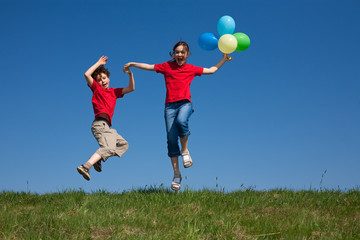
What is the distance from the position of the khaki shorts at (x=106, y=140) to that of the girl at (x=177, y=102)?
3.50ft

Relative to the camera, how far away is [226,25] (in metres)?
7.81

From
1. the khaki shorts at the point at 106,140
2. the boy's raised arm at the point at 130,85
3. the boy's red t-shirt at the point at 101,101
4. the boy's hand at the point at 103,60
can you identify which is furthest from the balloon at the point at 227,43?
the khaki shorts at the point at 106,140

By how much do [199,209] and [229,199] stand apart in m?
0.81

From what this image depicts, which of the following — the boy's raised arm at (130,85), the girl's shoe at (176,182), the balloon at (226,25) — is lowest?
the girl's shoe at (176,182)

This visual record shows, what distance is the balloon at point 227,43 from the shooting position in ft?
24.3

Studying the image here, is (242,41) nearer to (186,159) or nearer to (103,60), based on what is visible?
(186,159)

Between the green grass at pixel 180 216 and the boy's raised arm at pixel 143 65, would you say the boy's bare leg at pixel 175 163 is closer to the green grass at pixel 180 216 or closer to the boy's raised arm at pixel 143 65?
the green grass at pixel 180 216

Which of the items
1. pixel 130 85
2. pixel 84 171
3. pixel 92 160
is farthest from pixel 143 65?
pixel 84 171

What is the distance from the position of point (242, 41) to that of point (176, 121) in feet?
7.74

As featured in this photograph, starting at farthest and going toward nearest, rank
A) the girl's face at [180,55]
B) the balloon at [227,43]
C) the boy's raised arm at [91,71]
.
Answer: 1. the boy's raised arm at [91,71]
2. the balloon at [227,43]
3. the girl's face at [180,55]

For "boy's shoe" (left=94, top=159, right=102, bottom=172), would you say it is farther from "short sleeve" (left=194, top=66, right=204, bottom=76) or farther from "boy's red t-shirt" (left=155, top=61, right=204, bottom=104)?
"short sleeve" (left=194, top=66, right=204, bottom=76)

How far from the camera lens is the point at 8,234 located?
441 centimetres

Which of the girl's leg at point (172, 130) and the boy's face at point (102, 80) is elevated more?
the boy's face at point (102, 80)

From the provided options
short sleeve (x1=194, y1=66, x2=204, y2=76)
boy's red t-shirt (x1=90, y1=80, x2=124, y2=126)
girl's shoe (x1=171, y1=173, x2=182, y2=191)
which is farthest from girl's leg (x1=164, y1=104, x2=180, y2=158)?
boy's red t-shirt (x1=90, y1=80, x2=124, y2=126)
